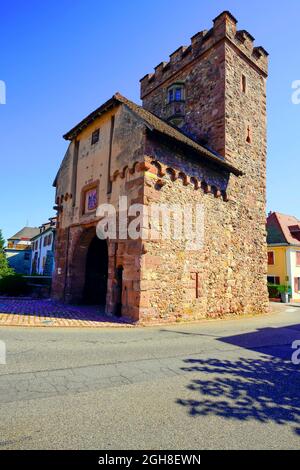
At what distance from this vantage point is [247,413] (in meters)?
3.58

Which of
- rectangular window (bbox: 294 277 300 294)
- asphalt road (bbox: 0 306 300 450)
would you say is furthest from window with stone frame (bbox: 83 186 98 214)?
rectangular window (bbox: 294 277 300 294)

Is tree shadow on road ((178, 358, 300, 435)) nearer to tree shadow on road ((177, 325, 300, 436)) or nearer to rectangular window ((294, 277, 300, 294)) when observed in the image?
tree shadow on road ((177, 325, 300, 436))

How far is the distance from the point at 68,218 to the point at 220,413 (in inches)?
535

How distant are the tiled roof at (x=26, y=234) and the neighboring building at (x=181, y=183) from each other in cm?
4600

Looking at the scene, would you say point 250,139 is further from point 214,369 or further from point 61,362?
point 61,362

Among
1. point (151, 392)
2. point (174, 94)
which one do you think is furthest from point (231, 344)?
point (174, 94)

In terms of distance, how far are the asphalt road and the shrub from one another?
9.71 meters

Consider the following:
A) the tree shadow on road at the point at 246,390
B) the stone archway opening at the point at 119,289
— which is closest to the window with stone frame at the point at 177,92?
the stone archway opening at the point at 119,289

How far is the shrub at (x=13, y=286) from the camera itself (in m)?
16.1

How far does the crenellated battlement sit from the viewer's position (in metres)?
15.9

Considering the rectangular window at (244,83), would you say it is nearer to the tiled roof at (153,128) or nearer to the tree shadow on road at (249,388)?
the tiled roof at (153,128)

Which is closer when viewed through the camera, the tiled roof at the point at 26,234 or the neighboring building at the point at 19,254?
the neighboring building at the point at 19,254

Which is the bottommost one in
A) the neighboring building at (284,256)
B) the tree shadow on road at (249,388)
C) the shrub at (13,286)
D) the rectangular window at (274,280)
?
the tree shadow on road at (249,388)

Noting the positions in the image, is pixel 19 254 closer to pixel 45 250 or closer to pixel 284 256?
pixel 45 250
